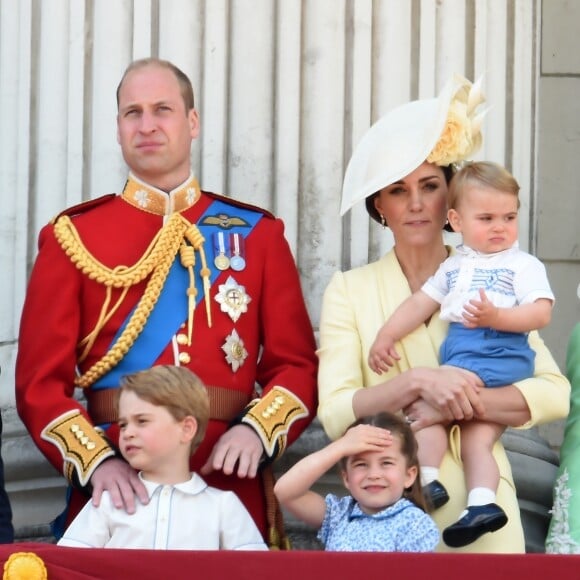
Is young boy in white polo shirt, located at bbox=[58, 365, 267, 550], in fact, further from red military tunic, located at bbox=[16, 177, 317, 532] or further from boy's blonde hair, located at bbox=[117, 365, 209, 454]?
red military tunic, located at bbox=[16, 177, 317, 532]

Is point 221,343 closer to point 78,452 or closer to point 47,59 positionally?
point 78,452

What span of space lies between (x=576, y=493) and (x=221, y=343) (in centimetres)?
85

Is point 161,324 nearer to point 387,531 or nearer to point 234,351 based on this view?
point 234,351

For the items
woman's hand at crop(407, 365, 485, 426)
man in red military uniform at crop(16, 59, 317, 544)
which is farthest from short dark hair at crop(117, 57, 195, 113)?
woman's hand at crop(407, 365, 485, 426)

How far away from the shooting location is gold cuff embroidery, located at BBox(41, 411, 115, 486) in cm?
479

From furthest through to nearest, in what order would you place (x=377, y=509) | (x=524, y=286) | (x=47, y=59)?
(x=47, y=59), (x=524, y=286), (x=377, y=509)

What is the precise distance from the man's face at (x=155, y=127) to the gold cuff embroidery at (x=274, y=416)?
59cm

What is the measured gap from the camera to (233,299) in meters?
5.11

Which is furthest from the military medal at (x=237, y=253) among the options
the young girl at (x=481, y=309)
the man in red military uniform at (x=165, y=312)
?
the young girl at (x=481, y=309)

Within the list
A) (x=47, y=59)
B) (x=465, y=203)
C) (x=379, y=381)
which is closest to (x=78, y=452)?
(x=379, y=381)

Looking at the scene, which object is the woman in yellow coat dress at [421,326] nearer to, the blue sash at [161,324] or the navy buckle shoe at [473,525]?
the navy buckle shoe at [473,525]

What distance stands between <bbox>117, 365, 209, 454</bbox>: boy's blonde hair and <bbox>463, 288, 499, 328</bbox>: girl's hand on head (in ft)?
1.90

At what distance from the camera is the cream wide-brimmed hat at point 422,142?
16.5 feet

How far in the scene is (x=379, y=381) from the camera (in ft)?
16.4
